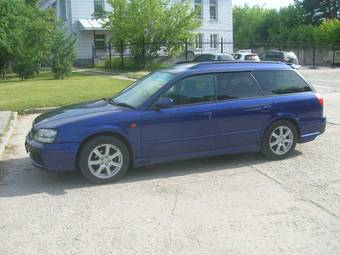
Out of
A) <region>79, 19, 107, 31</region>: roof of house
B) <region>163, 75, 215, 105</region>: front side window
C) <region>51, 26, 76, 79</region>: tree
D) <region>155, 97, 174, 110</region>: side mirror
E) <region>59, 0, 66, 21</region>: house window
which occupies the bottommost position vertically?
<region>155, 97, 174, 110</region>: side mirror

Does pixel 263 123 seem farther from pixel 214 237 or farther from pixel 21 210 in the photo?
pixel 21 210

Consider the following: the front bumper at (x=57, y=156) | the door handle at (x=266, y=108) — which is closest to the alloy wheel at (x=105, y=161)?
the front bumper at (x=57, y=156)

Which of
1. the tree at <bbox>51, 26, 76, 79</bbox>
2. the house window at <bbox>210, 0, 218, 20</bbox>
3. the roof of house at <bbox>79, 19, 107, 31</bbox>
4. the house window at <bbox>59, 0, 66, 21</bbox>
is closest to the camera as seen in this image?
the tree at <bbox>51, 26, 76, 79</bbox>

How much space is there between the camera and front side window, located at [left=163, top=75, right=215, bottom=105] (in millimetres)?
6821

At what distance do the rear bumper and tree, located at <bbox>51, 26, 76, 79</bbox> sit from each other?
19.9 m

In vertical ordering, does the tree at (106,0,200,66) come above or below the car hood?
above

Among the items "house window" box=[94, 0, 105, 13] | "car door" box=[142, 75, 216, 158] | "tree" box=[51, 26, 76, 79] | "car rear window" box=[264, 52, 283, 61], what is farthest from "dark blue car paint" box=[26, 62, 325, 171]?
"house window" box=[94, 0, 105, 13]

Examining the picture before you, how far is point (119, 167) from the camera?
21.4 ft

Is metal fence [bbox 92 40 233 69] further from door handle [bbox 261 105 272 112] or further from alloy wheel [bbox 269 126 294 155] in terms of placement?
door handle [bbox 261 105 272 112]

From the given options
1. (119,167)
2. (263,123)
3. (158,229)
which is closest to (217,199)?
(158,229)

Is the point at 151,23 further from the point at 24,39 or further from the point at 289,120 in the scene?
the point at 289,120

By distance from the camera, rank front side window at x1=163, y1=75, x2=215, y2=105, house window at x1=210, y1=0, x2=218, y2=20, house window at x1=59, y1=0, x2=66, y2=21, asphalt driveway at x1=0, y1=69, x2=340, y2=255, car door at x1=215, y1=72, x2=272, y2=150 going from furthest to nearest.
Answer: house window at x1=210, y1=0, x2=218, y2=20
house window at x1=59, y1=0, x2=66, y2=21
car door at x1=215, y1=72, x2=272, y2=150
front side window at x1=163, y1=75, x2=215, y2=105
asphalt driveway at x1=0, y1=69, x2=340, y2=255

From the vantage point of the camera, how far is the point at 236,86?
23.9 ft

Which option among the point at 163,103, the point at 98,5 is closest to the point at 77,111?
the point at 163,103
